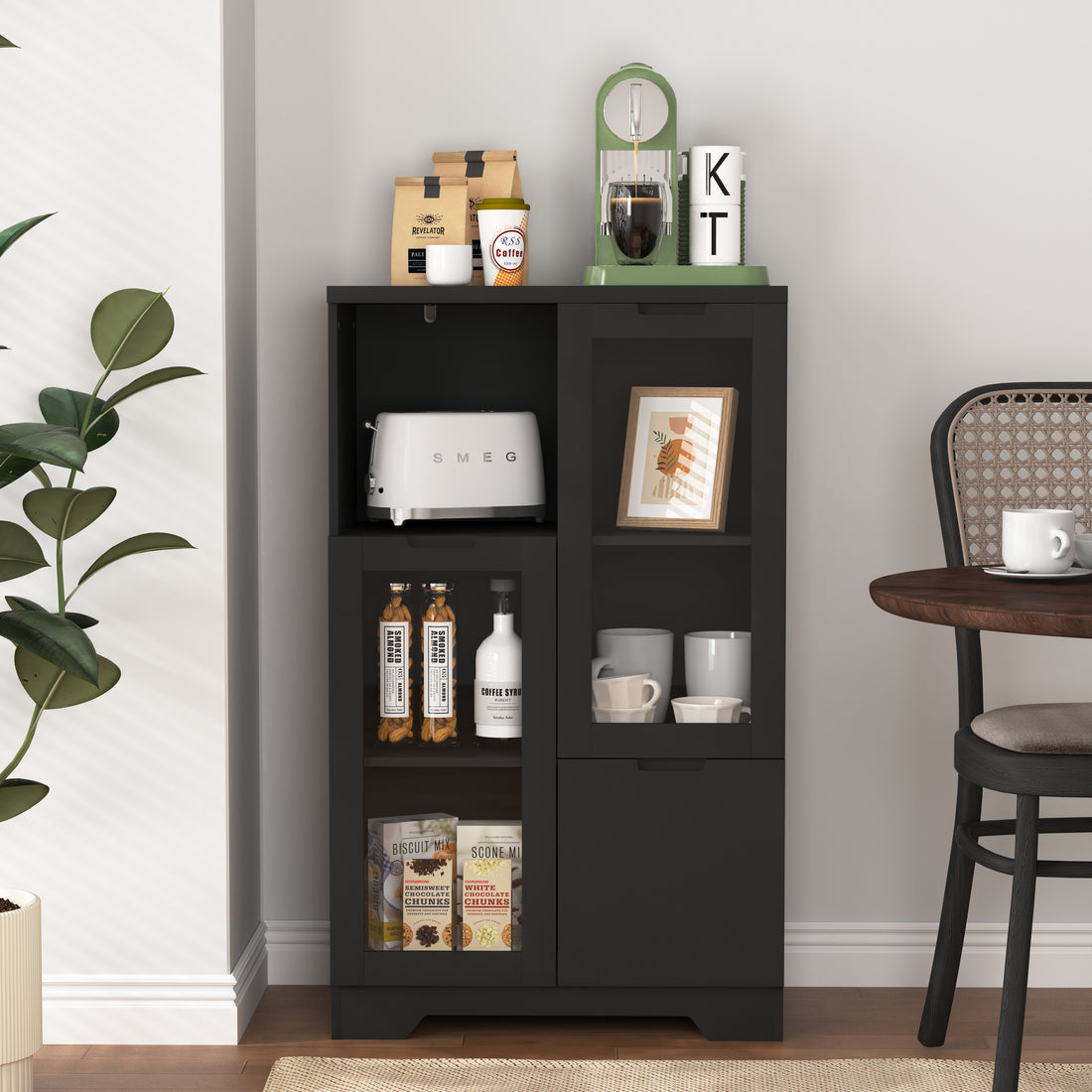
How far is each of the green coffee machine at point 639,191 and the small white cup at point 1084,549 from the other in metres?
0.69

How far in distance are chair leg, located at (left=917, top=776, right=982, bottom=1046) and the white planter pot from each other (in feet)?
4.76

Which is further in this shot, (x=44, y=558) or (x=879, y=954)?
(x=879, y=954)

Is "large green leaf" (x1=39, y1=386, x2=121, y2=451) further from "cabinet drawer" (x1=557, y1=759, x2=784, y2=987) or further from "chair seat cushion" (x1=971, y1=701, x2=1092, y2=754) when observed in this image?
"chair seat cushion" (x1=971, y1=701, x2=1092, y2=754)

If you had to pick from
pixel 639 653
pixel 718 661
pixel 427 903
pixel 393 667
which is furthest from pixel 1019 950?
pixel 393 667

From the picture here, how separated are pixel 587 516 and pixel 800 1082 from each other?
98 cm

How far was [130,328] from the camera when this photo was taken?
1816 mm

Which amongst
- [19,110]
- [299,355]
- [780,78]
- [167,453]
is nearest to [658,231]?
[780,78]

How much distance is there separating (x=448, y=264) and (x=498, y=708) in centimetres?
76

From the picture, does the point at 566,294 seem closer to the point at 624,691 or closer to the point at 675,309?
the point at 675,309

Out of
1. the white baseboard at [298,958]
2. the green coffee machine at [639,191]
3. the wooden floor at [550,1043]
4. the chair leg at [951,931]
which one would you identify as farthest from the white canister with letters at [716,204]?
the white baseboard at [298,958]

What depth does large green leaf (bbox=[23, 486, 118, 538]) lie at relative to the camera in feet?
5.82

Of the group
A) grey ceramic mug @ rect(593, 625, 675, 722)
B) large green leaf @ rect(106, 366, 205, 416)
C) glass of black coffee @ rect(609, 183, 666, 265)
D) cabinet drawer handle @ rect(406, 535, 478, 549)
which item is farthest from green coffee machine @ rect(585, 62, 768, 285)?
large green leaf @ rect(106, 366, 205, 416)

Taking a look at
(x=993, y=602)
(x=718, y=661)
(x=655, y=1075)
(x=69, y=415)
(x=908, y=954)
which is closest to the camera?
(x=993, y=602)

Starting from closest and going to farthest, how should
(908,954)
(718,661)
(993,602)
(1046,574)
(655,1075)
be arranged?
(993,602) → (1046,574) → (655,1075) → (718,661) → (908,954)
